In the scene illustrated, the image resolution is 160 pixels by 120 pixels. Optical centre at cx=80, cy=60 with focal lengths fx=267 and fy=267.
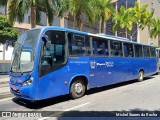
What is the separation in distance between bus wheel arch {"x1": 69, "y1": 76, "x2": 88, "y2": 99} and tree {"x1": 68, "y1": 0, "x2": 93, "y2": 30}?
16015 millimetres

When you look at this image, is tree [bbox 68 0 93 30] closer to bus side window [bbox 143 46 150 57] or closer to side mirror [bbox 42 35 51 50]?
bus side window [bbox 143 46 150 57]

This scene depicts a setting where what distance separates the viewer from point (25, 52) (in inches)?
379

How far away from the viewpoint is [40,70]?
9.34m

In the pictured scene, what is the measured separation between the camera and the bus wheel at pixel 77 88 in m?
11.0

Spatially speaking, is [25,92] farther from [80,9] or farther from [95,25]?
[95,25]

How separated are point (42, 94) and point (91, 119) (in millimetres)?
2373

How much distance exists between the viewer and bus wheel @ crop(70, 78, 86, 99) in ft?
36.1

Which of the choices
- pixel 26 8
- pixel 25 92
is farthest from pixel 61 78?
pixel 26 8

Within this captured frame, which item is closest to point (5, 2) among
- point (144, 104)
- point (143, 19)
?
point (144, 104)

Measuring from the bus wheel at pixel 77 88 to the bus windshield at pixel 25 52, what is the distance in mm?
2371

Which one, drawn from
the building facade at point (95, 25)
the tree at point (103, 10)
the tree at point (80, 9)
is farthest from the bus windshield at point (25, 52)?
the tree at point (103, 10)

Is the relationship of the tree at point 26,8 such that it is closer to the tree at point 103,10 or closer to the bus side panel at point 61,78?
the tree at point 103,10

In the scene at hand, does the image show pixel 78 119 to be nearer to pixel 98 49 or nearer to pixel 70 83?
Answer: pixel 70 83

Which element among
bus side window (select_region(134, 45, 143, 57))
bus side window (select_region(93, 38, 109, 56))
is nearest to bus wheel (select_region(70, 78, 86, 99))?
bus side window (select_region(93, 38, 109, 56))
